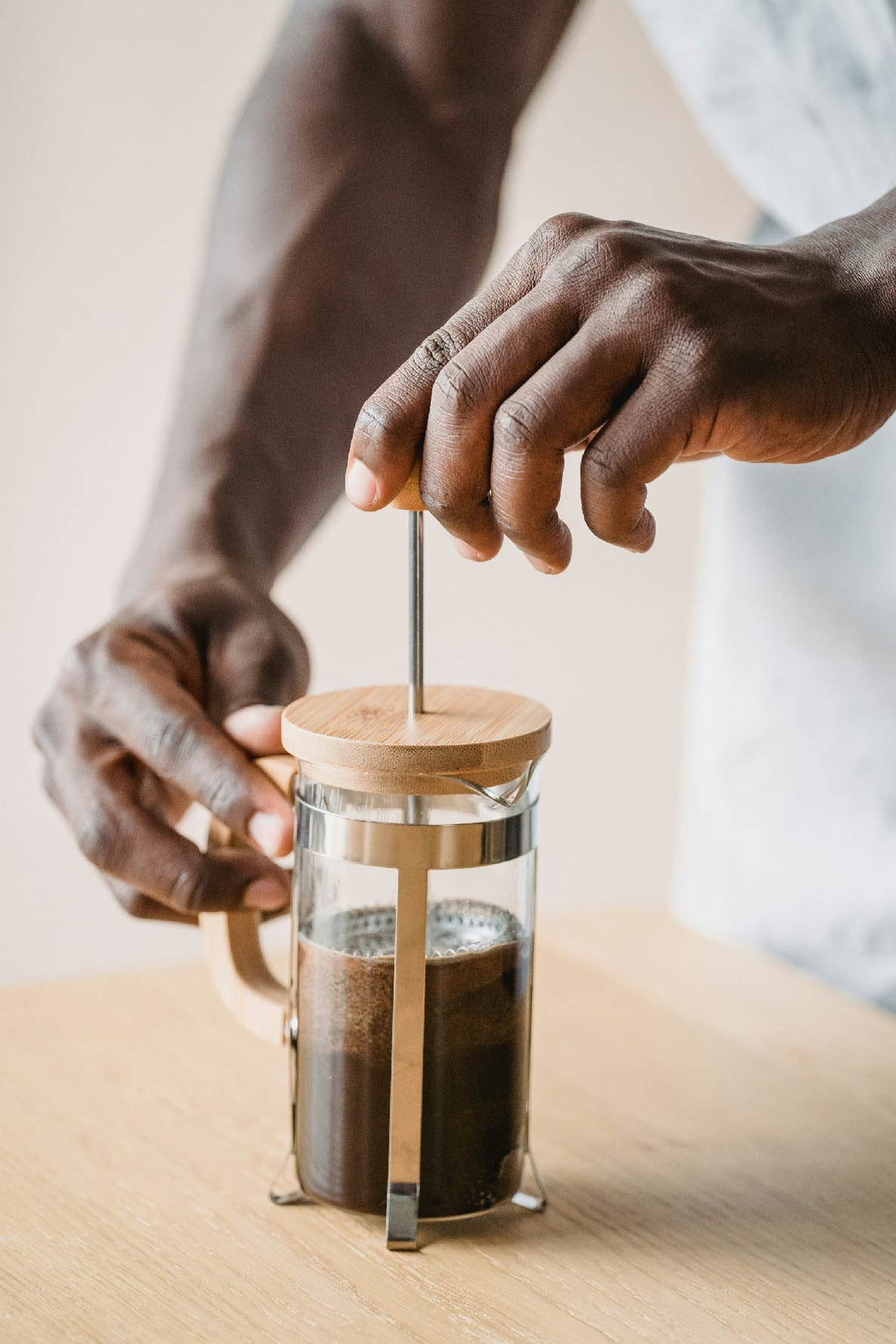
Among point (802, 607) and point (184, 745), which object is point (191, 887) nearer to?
point (184, 745)

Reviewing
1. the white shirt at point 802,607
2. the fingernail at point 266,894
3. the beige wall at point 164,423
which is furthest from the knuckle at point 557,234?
the beige wall at point 164,423

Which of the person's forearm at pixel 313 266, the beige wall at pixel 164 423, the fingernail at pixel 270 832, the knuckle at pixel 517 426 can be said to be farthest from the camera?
the beige wall at pixel 164 423

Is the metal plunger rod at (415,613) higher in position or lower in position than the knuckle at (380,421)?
lower

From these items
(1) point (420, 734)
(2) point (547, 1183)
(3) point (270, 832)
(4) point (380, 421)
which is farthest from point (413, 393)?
(2) point (547, 1183)

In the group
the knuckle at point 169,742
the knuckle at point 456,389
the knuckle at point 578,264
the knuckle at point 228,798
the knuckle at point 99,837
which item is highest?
the knuckle at point 578,264

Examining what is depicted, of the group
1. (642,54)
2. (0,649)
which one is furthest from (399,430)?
(642,54)

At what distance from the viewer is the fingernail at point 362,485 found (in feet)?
1.84

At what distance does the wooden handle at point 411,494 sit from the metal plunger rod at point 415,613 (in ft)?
0.07

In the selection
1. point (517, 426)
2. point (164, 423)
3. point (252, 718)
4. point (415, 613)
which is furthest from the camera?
point (164, 423)

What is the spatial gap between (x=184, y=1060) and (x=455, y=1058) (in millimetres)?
274

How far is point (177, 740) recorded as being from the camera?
0.73 metres

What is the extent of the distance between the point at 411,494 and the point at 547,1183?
36 cm

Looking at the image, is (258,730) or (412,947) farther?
(258,730)

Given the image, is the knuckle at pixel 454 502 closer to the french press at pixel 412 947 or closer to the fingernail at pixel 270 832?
the french press at pixel 412 947
